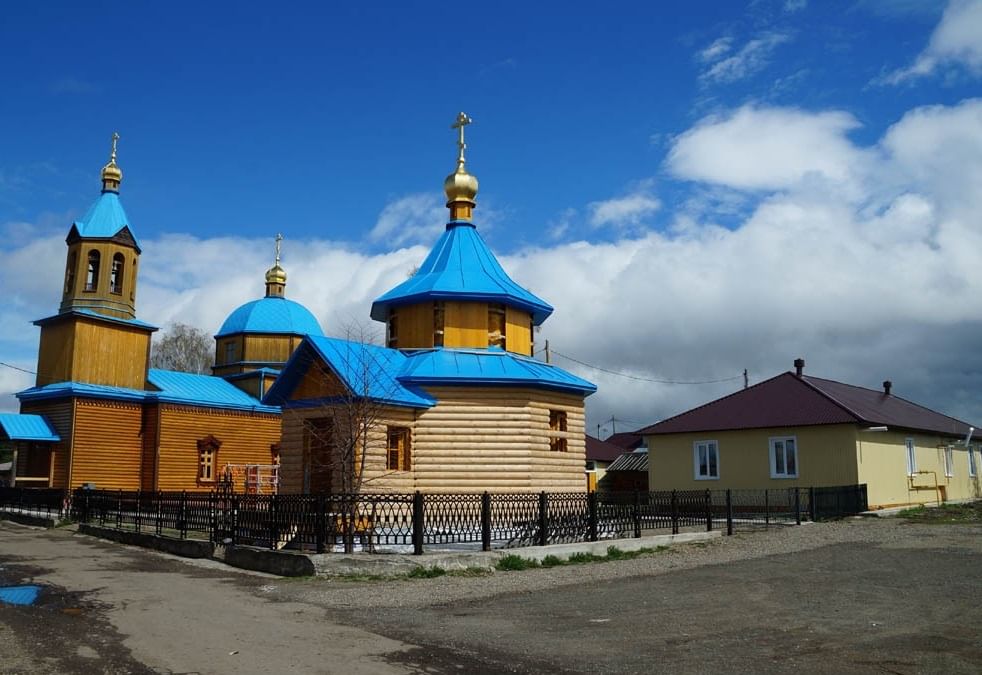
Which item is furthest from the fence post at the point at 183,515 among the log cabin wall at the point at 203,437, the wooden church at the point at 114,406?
the log cabin wall at the point at 203,437

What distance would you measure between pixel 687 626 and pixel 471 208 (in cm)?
1922

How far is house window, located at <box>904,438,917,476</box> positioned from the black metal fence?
407 inches

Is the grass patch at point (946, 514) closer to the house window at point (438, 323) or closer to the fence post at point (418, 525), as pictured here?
→ the house window at point (438, 323)

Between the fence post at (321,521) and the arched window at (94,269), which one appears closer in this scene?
the fence post at (321,521)

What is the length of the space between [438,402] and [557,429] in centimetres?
380

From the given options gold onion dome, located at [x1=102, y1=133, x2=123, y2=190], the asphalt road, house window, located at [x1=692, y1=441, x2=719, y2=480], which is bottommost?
the asphalt road

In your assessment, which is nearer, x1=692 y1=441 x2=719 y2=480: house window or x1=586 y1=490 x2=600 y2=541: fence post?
x1=586 y1=490 x2=600 y2=541: fence post

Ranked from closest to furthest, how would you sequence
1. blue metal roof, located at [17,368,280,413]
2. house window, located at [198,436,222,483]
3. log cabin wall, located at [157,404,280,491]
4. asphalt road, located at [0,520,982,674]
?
asphalt road, located at [0,520,982,674]
blue metal roof, located at [17,368,280,413]
log cabin wall, located at [157,404,280,491]
house window, located at [198,436,222,483]

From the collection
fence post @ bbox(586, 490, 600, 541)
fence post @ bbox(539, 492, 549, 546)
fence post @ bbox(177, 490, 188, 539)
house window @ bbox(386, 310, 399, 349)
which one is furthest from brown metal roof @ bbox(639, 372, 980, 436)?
fence post @ bbox(177, 490, 188, 539)

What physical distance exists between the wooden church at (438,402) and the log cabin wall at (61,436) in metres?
11.8

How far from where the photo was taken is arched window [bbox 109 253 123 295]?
32.8 m

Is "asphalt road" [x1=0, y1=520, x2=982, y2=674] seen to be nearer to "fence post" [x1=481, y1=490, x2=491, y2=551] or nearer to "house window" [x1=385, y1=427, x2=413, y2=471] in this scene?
"fence post" [x1=481, y1=490, x2=491, y2=551]

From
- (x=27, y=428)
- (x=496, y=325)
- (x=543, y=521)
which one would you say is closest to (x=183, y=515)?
(x=543, y=521)

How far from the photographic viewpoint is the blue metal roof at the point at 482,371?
2103 centimetres
